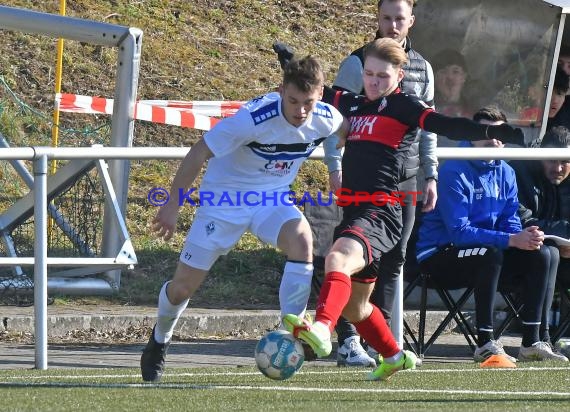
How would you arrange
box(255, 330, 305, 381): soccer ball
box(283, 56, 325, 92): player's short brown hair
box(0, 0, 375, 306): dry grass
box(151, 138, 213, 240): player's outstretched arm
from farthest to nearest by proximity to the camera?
box(0, 0, 375, 306): dry grass → box(283, 56, 325, 92): player's short brown hair → box(151, 138, 213, 240): player's outstretched arm → box(255, 330, 305, 381): soccer ball

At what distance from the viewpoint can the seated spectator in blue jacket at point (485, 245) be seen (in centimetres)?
831

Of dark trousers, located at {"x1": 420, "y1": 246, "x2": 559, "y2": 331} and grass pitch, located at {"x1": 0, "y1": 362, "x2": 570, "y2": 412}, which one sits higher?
dark trousers, located at {"x1": 420, "y1": 246, "x2": 559, "y2": 331}

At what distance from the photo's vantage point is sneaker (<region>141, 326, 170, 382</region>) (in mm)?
6527

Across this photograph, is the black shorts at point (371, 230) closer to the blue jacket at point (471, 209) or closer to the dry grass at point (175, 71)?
the blue jacket at point (471, 209)

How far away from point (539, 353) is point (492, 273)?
0.58 meters

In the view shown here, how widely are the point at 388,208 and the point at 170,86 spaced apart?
27.3 feet

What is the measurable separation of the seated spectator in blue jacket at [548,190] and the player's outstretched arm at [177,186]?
11.2 ft

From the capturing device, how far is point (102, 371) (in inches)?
281

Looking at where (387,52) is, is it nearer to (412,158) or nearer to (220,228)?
(412,158)

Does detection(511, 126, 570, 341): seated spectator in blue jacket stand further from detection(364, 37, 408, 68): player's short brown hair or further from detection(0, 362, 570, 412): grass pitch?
detection(364, 37, 408, 68): player's short brown hair

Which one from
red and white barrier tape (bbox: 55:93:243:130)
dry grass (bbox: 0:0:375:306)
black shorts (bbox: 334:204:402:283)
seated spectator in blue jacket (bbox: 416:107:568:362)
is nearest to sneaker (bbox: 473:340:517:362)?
seated spectator in blue jacket (bbox: 416:107:568:362)

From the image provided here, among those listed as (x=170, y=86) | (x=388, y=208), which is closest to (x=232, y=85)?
(x=170, y=86)

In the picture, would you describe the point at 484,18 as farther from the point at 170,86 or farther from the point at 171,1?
the point at 171,1

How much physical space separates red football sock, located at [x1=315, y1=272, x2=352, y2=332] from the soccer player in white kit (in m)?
0.22
